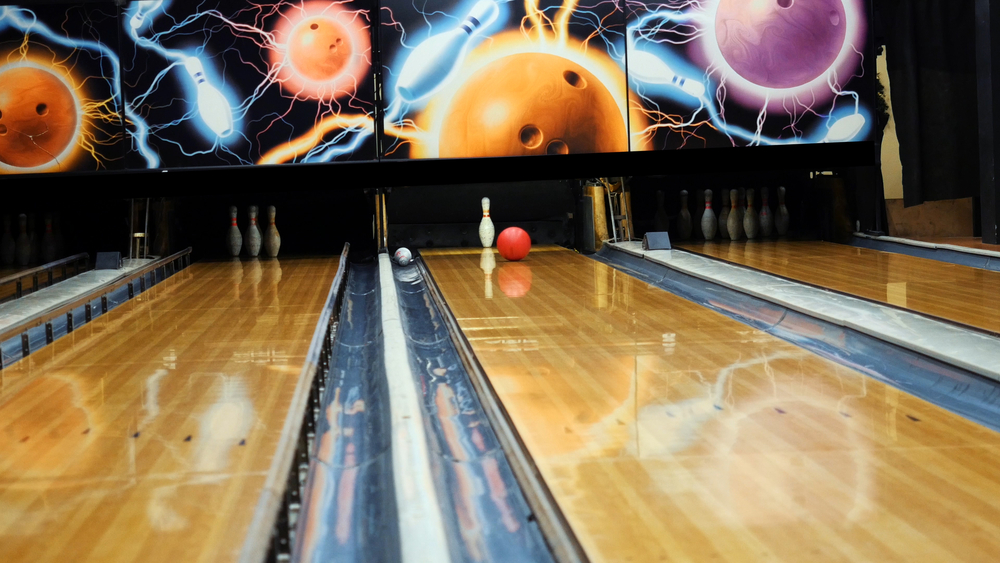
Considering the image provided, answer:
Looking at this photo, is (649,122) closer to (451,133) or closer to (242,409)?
(451,133)

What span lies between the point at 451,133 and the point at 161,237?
176cm

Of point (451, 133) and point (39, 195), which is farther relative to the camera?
point (39, 195)

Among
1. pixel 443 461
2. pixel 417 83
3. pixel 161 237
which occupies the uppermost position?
pixel 417 83

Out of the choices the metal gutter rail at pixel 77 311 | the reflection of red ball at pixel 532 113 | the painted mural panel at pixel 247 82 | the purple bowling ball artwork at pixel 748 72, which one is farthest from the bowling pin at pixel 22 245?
the purple bowling ball artwork at pixel 748 72

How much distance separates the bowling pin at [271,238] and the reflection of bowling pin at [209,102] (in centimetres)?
61

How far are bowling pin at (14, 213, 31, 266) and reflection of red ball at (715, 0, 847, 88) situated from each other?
13.2ft

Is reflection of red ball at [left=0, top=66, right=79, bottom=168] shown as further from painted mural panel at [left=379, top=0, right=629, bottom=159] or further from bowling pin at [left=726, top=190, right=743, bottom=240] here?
bowling pin at [left=726, top=190, right=743, bottom=240]

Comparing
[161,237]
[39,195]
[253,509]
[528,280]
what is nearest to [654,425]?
[253,509]

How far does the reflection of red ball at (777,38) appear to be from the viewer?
508 cm

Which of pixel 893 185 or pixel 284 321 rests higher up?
pixel 893 185

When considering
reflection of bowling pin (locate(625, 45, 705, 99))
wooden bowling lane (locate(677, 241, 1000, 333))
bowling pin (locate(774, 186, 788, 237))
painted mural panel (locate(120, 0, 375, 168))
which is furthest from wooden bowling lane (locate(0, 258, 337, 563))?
bowling pin (locate(774, 186, 788, 237))

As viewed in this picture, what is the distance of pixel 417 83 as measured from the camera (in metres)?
4.95

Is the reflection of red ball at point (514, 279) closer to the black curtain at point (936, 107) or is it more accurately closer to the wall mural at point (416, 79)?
the wall mural at point (416, 79)

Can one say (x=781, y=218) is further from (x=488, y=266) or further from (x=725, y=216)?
(x=488, y=266)
